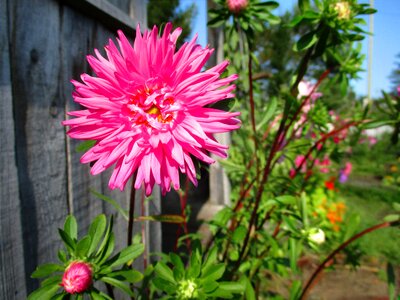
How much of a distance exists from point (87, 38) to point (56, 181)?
1.65ft

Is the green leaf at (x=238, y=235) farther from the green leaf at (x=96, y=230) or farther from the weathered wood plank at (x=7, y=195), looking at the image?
the weathered wood plank at (x=7, y=195)

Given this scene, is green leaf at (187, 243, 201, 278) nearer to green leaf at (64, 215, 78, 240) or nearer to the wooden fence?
green leaf at (64, 215, 78, 240)

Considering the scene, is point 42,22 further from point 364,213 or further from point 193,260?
point 364,213

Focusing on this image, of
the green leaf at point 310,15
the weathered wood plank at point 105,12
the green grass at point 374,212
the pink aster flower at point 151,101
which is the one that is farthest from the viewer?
the green grass at point 374,212

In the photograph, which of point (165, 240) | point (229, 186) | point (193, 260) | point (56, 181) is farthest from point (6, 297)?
point (229, 186)

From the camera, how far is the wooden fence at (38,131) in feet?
2.45

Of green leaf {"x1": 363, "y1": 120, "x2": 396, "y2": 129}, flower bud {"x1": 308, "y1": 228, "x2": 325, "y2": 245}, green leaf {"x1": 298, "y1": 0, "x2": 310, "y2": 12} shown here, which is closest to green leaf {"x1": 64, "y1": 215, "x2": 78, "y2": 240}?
flower bud {"x1": 308, "y1": 228, "x2": 325, "y2": 245}

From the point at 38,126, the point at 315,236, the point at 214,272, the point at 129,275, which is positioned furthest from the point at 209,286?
the point at 38,126

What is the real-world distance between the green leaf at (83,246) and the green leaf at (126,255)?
7 cm

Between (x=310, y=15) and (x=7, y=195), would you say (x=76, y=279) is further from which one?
(x=310, y=15)

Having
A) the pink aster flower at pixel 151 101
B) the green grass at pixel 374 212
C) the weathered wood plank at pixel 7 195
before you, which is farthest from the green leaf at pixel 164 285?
the green grass at pixel 374 212

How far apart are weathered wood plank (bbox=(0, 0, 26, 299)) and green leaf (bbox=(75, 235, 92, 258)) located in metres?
0.23

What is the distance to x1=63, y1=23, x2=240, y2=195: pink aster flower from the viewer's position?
1.82ft

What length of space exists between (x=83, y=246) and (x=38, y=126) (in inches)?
16.6
